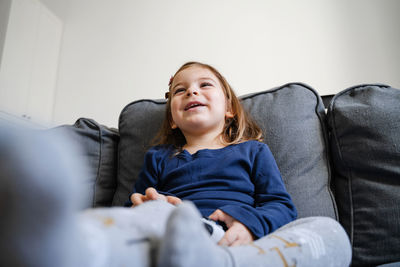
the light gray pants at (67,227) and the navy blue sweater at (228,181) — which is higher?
the light gray pants at (67,227)

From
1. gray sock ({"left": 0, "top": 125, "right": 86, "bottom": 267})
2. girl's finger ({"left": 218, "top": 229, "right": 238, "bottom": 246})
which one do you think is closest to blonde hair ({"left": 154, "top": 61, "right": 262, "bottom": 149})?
girl's finger ({"left": 218, "top": 229, "right": 238, "bottom": 246})

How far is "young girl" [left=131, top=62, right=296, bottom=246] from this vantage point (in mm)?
630

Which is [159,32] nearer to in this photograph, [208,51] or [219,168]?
[208,51]

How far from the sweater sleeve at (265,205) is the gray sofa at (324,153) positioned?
123 mm

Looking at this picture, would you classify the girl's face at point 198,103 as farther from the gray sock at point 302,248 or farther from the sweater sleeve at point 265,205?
the gray sock at point 302,248

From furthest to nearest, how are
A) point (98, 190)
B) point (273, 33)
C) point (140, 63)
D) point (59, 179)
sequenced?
point (140, 63) → point (273, 33) → point (98, 190) → point (59, 179)

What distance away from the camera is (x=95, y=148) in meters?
1.06

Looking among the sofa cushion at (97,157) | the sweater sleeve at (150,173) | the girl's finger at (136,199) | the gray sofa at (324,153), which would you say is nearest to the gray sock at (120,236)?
the girl's finger at (136,199)

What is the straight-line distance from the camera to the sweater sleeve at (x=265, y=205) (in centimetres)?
60

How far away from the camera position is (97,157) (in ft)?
3.51

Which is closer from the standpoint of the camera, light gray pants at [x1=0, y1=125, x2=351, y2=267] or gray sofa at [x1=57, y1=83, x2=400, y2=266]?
light gray pants at [x1=0, y1=125, x2=351, y2=267]

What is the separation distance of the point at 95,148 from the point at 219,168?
51cm

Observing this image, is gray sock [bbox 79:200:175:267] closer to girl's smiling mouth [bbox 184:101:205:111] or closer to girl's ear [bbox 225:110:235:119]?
girl's smiling mouth [bbox 184:101:205:111]

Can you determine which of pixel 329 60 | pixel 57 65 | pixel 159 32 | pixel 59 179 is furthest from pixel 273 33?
pixel 59 179
